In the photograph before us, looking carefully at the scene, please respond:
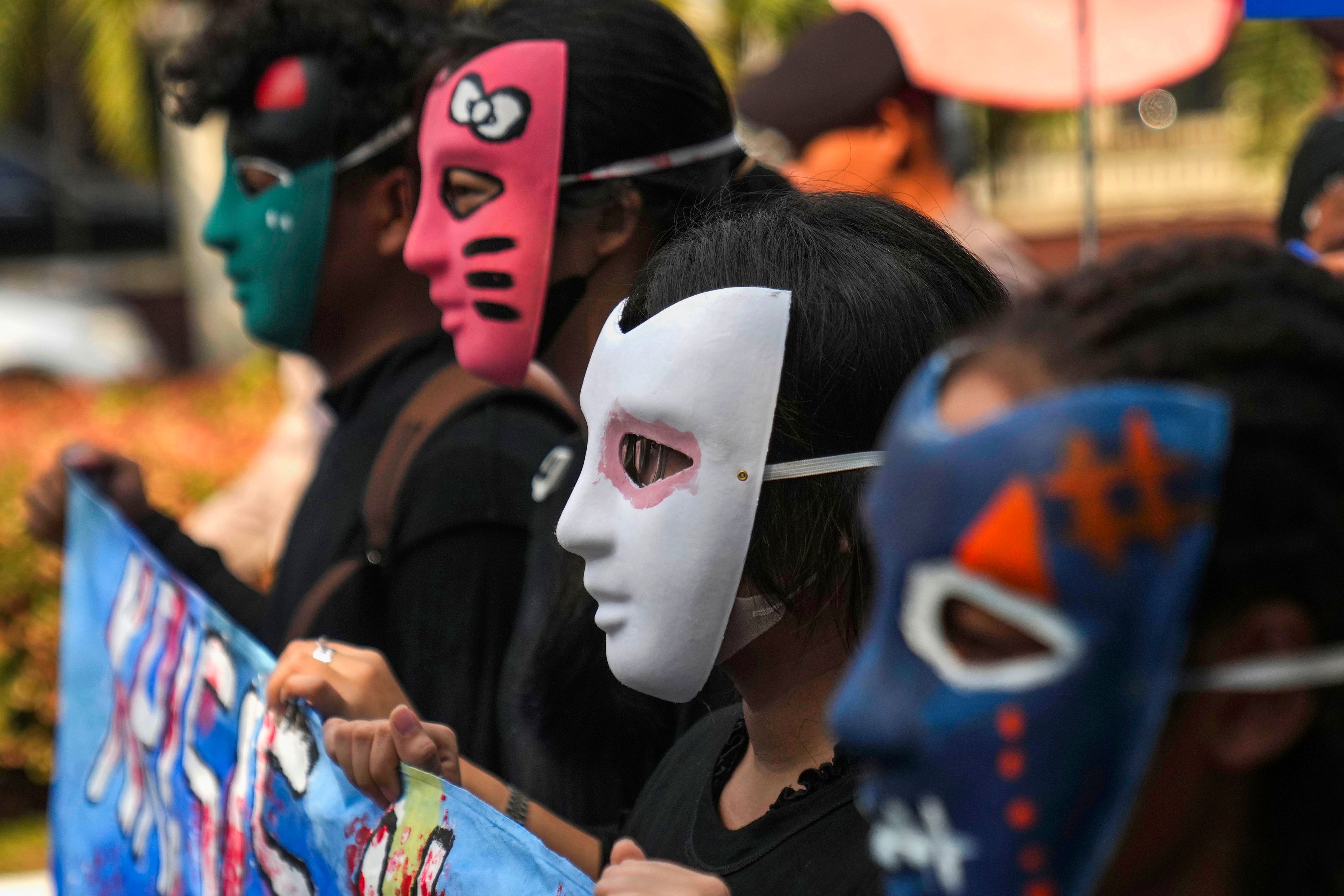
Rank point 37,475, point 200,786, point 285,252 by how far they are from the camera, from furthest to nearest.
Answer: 1. point 37,475
2. point 285,252
3. point 200,786

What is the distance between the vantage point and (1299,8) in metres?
2.27

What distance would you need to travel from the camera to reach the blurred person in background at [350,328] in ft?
8.74

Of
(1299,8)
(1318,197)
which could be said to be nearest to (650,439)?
(1299,8)

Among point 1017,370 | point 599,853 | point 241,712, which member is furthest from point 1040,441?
point 241,712

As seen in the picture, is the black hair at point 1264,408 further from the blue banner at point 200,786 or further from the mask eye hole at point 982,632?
the blue banner at point 200,786

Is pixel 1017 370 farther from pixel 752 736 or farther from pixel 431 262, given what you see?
pixel 431 262

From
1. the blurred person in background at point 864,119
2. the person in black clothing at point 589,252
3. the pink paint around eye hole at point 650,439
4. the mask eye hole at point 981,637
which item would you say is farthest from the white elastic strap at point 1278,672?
the blurred person in background at point 864,119

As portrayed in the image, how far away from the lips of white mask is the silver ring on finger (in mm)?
627

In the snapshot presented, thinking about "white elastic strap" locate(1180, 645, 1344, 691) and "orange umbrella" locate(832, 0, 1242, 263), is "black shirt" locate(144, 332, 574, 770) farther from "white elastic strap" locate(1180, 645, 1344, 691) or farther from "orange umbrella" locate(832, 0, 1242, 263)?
"orange umbrella" locate(832, 0, 1242, 263)

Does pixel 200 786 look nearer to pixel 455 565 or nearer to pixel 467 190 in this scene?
pixel 455 565

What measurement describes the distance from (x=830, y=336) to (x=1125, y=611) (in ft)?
2.48

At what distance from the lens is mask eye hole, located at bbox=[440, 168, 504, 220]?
2656 millimetres

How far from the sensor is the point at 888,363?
1778 millimetres

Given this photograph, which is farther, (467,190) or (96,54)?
(96,54)
